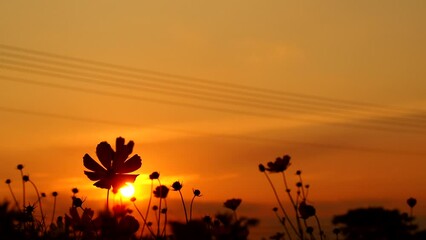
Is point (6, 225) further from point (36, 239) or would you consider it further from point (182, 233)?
point (36, 239)

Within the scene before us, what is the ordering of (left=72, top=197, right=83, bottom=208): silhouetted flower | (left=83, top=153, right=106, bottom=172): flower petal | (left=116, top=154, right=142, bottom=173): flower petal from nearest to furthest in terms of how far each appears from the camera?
(left=116, top=154, right=142, bottom=173): flower petal, (left=83, top=153, right=106, bottom=172): flower petal, (left=72, top=197, right=83, bottom=208): silhouetted flower

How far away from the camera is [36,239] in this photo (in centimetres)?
205

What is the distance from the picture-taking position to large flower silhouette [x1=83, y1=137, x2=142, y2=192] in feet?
8.19

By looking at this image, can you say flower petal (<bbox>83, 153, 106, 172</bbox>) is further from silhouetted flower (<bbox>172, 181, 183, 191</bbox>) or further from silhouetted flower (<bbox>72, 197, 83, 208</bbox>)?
silhouetted flower (<bbox>172, 181, 183, 191</bbox>)

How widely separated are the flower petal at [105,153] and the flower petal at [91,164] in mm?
51

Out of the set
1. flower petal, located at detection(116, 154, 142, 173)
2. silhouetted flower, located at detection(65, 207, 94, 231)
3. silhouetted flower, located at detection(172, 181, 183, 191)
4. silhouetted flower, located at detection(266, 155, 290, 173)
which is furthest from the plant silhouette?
silhouetted flower, located at detection(172, 181, 183, 191)

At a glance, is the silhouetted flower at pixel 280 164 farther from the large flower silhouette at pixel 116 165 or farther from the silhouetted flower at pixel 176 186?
the large flower silhouette at pixel 116 165

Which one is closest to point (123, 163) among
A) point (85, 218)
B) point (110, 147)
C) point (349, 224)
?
point (110, 147)

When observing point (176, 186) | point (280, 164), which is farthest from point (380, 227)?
point (176, 186)

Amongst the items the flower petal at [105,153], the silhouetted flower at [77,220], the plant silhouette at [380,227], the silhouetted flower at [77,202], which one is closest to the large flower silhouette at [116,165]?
the flower petal at [105,153]

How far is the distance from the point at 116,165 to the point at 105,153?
2.8 inches

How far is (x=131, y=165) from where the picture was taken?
2.52 metres

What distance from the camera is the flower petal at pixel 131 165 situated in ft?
8.13

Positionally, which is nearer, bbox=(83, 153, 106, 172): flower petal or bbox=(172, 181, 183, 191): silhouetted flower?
bbox=(83, 153, 106, 172): flower petal
